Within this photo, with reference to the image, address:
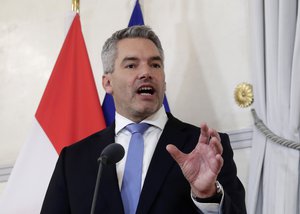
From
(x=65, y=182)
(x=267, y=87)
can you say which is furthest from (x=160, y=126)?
(x=267, y=87)

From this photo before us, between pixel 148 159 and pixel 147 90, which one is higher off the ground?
pixel 147 90

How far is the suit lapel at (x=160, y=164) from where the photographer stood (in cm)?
192

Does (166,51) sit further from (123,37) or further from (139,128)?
(139,128)

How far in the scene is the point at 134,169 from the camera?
2076 mm

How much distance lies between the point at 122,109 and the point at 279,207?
77cm

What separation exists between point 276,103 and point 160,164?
70cm

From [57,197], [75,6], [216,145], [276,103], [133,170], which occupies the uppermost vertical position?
[75,6]

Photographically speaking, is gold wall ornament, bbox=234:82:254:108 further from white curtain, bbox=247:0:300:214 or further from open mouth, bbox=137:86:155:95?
open mouth, bbox=137:86:155:95

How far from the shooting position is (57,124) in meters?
2.98

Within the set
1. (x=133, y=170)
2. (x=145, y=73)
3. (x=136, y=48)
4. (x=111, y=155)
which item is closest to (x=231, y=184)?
(x=133, y=170)

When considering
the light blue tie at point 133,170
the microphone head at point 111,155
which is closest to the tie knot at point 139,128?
the light blue tie at point 133,170

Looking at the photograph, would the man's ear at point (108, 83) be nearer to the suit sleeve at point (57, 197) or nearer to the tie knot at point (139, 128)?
the tie knot at point (139, 128)

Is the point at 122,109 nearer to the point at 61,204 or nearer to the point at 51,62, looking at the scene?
the point at 61,204

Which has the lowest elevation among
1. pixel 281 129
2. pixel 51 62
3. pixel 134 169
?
pixel 134 169
